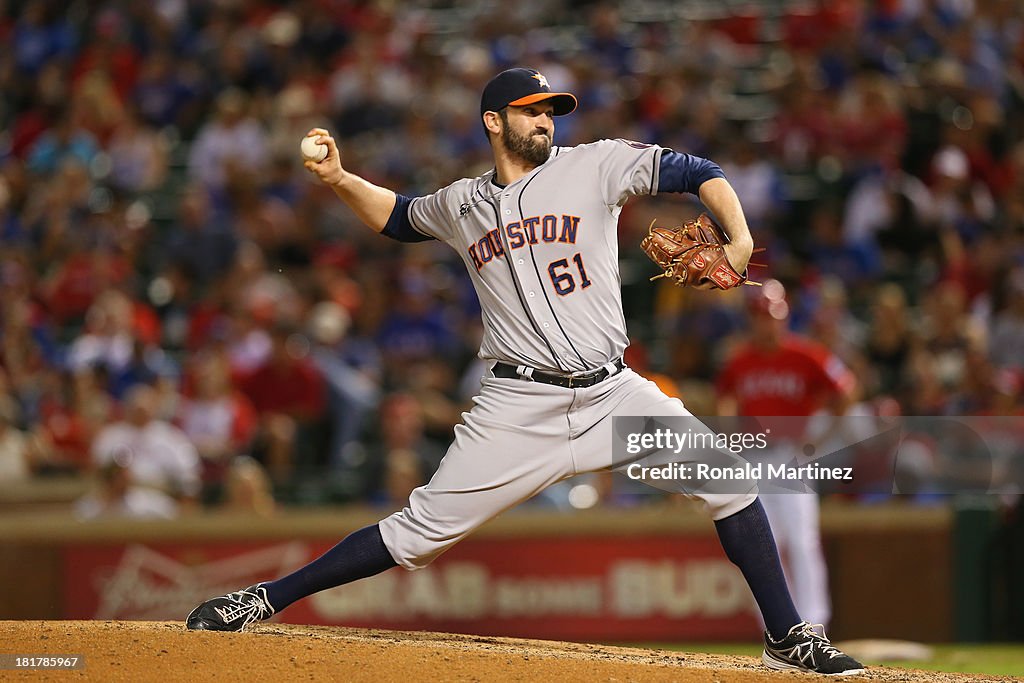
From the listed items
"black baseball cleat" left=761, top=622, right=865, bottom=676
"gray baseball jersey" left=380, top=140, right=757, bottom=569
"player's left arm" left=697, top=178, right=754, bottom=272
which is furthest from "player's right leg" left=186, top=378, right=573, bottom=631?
"black baseball cleat" left=761, top=622, right=865, bottom=676

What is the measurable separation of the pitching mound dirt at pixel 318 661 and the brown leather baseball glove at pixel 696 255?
4.06 ft

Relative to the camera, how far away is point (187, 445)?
9680 mm

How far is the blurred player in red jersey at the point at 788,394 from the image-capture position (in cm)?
771

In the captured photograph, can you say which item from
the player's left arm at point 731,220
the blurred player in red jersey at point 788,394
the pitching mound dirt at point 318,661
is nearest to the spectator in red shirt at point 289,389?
the blurred player in red jersey at point 788,394

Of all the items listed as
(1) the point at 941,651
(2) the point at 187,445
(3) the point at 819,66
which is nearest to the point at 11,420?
(2) the point at 187,445

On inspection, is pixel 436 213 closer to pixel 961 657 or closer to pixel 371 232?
pixel 961 657

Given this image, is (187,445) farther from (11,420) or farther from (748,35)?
(748,35)

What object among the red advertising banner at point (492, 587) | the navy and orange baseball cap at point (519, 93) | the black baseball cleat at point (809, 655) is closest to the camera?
the black baseball cleat at point (809, 655)

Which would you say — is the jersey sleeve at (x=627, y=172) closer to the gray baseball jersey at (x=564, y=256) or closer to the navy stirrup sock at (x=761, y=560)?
the gray baseball jersey at (x=564, y=256)

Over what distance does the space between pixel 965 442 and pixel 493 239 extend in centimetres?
496

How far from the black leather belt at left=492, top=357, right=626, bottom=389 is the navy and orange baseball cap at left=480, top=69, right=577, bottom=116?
86 cm

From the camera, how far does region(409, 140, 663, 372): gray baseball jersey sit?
479 centimetres

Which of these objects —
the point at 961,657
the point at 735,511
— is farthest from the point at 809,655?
the point at 961,657

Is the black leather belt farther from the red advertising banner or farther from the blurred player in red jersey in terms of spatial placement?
the red advertising banner
